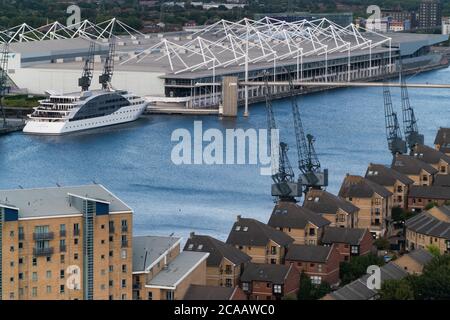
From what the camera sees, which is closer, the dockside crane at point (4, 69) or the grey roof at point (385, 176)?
the grey roof at point (385, 176)

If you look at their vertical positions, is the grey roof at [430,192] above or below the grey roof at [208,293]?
above

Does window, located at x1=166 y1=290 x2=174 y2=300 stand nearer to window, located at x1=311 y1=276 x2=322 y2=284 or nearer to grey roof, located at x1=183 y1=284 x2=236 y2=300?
grey roof, located at x1=183 y1=284 x2=236 y2=300

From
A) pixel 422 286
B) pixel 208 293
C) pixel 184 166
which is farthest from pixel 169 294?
pixel 184 166

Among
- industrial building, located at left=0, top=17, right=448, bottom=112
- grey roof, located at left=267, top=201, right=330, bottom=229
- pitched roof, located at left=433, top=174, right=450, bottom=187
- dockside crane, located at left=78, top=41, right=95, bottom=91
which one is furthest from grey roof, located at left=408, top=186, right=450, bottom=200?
industrial building, located at left=0, top=17, right=448, bottom=112

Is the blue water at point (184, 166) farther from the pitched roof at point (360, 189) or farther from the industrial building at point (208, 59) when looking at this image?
the industrial building at point (208, 59)

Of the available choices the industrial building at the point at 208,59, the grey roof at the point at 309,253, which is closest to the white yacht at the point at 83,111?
the industrial building at the point at 208,59
